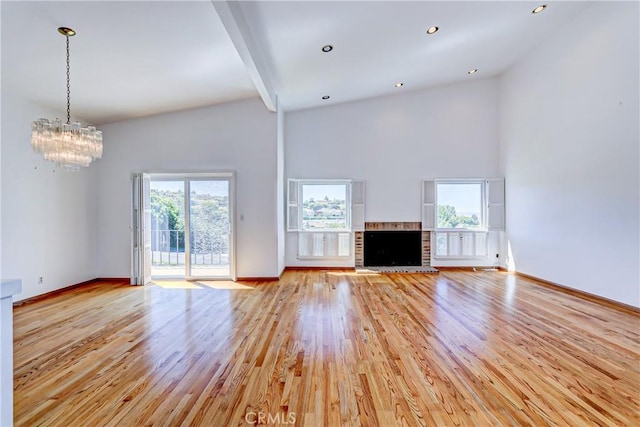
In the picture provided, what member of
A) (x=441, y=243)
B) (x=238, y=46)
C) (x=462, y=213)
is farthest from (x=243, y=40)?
(x=462, y=213)

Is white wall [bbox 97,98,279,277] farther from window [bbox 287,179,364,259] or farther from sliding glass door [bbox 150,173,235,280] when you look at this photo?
window [bbox 287,179,364,259]

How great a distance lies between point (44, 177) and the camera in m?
4.54

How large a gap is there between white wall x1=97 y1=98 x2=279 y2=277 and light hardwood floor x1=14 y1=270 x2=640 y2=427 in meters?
1.32

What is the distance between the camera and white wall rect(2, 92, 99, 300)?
4.01m

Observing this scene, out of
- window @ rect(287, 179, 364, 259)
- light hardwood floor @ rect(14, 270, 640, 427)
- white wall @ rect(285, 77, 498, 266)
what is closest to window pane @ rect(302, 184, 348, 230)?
window @ rect(287, 179, 364, 259)

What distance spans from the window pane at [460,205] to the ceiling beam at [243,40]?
4.57m

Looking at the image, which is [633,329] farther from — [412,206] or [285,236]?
[285,236]

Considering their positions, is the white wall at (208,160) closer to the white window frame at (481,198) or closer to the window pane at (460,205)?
the white window frame at (481,198)

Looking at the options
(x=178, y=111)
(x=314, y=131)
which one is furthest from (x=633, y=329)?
(x=178, y=111)

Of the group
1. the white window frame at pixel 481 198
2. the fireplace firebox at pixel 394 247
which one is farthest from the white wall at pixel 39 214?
the white window frame at pixel 481 198

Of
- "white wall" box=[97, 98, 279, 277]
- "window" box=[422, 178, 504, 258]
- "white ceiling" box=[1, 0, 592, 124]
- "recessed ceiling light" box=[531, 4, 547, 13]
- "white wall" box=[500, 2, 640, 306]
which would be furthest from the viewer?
"window" box=[422, 178, 504, 258]

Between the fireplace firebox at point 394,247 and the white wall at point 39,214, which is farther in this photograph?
the fireplace firebox at point 394,247

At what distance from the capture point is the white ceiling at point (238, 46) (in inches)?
115

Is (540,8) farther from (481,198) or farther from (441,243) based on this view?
(441,243)
